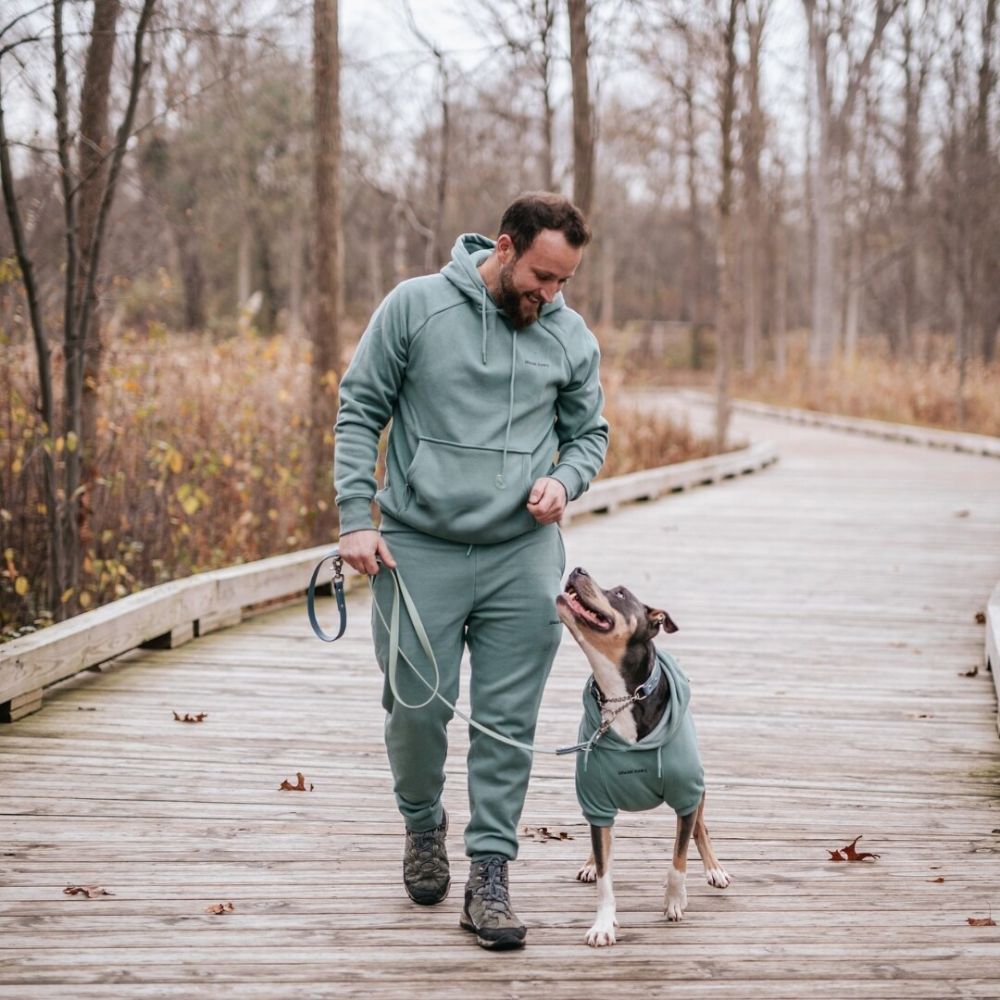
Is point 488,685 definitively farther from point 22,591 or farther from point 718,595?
point 718,595

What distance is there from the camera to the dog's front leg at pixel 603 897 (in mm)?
3594

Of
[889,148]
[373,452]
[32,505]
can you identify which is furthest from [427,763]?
[889,148]

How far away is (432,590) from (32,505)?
16.7 ft

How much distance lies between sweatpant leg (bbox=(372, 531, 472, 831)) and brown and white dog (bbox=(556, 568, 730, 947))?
31 cm

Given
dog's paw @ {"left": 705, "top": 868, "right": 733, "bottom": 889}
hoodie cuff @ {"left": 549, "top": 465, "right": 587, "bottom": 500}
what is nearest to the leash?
hoodie cuff @ {"left": 549, "top": 465, "right": 587, "bottom": 500}

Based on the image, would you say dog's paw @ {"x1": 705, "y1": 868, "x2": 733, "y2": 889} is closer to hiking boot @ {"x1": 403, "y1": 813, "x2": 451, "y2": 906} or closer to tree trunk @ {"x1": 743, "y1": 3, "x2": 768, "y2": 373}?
hiking boot @ {"x1": 403, "y1": 813, "x2": 451, "y2": 906}

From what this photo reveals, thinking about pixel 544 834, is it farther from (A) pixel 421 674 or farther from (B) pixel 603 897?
(A) pixel 421 674

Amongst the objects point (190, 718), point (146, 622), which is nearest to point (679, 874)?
point (190, 718)

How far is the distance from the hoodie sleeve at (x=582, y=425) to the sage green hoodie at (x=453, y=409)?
2 centimetres

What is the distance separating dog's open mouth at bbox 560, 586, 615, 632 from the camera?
137 inches

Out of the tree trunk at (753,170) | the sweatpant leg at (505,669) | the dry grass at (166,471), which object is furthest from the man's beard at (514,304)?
the tree trunk at (753,170)

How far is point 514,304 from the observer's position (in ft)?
12.0

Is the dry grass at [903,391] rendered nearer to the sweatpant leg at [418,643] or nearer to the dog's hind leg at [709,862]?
the dog's hind leg at [709,862]

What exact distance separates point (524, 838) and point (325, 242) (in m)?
6.55
